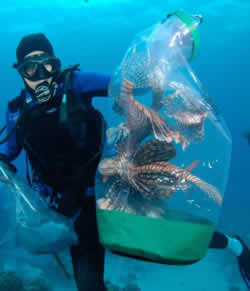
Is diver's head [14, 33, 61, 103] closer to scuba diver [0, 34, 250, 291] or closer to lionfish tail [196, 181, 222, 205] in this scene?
scuba diver [0, 34, 250, 291]

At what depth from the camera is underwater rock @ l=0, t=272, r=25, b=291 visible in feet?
26.2

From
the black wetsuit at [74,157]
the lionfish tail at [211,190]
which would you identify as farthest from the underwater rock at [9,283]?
the lionfish tail at [211,190]

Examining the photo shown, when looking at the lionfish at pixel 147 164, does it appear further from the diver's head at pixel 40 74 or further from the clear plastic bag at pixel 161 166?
the diver's head at pixel 40 74

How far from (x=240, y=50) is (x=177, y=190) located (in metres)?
48.7

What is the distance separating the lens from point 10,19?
101ft

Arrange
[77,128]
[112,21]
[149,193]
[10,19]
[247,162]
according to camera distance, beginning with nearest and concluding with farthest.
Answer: [149,193] < [77,128] < [10,19] < [112,21] < [247,162]

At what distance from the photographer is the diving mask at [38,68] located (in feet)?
9.84

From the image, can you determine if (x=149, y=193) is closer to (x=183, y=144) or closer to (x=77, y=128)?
(x=183, y=144)

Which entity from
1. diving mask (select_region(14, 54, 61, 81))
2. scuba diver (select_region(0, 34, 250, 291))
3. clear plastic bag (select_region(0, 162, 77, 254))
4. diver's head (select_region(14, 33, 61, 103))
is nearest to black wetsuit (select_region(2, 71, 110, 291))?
scuba diver (select_region(0, 34, 250, 291))

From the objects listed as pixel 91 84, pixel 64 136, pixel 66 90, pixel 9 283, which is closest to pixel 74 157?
pixel 64 136

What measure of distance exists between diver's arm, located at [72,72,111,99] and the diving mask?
306mm

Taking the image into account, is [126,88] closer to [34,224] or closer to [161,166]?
[161,166]

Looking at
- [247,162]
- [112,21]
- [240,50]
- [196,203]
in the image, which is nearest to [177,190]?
[196,203]

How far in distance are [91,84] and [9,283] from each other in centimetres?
783
